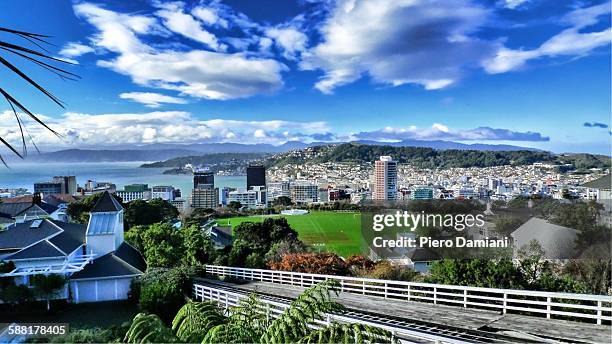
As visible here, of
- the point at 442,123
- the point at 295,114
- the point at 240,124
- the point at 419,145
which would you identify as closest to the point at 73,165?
the point at 240,124

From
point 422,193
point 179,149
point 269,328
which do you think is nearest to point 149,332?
point 269,328

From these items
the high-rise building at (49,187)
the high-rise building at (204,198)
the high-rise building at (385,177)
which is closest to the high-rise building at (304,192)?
the high-rise building at (385,177)

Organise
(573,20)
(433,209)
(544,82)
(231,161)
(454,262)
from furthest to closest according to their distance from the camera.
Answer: (231,161) → (544,82) → (433,209) → (573,20) → (454,262)

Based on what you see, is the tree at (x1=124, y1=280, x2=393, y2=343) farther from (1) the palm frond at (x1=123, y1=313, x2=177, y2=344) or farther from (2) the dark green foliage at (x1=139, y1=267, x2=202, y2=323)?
(2) the dark green foliage at (x1=139, y1=267, x2=202, y2=323)

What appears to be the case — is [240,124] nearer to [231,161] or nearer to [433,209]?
[433,209]

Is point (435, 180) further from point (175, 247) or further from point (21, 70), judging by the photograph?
A: point (21, 70)

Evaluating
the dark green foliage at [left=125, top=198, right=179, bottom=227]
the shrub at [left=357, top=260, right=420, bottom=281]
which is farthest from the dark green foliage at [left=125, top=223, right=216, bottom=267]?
the dark green foliage at [left=125, top=198, right=179, bottom=227]
